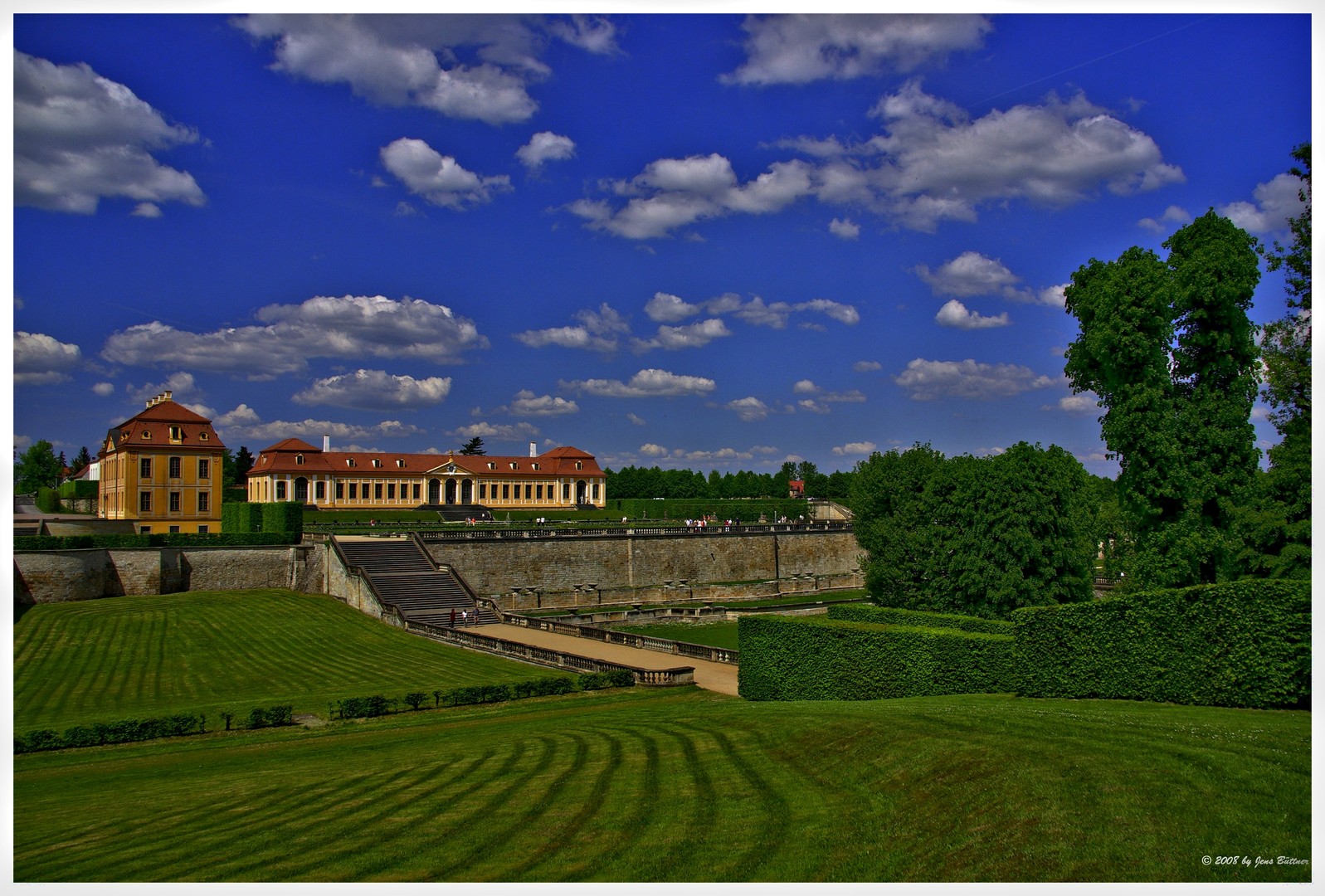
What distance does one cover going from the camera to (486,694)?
23.4m

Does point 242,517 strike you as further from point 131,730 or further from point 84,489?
point 131,730

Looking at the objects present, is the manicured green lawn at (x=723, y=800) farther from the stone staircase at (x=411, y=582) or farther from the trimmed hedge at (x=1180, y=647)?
the stone staircase at (x=411, y=582)

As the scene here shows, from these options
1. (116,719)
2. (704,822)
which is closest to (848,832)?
(704,822)

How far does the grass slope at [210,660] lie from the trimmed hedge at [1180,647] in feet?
51.2

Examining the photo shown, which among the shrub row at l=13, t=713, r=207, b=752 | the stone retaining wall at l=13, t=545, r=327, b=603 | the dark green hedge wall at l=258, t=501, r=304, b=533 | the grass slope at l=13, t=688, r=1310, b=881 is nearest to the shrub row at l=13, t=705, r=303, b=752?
the shrub row at l=13, t=713, r=207, b=752

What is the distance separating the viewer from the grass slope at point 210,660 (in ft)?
81.9

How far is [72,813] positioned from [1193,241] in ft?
88.5

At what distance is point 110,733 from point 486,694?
8577 mm

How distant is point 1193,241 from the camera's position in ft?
76.0

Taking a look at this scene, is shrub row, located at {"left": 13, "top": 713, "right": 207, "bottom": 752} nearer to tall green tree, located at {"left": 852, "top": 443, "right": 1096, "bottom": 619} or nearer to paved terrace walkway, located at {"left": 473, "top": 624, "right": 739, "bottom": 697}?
paved terrace walkway, located at {"left": 473, "top": 624, "right": 739, "bottom": 697}

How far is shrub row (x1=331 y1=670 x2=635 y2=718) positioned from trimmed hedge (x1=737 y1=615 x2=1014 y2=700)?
4033 mm

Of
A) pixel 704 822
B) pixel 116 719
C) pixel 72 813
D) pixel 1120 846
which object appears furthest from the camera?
pixel 116 719

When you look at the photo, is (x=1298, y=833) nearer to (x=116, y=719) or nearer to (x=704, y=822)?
(x=704, y=822)

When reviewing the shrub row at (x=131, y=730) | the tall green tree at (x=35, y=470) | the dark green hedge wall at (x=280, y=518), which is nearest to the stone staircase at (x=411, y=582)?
the dark green hedge wall at (x=280, y=518)
